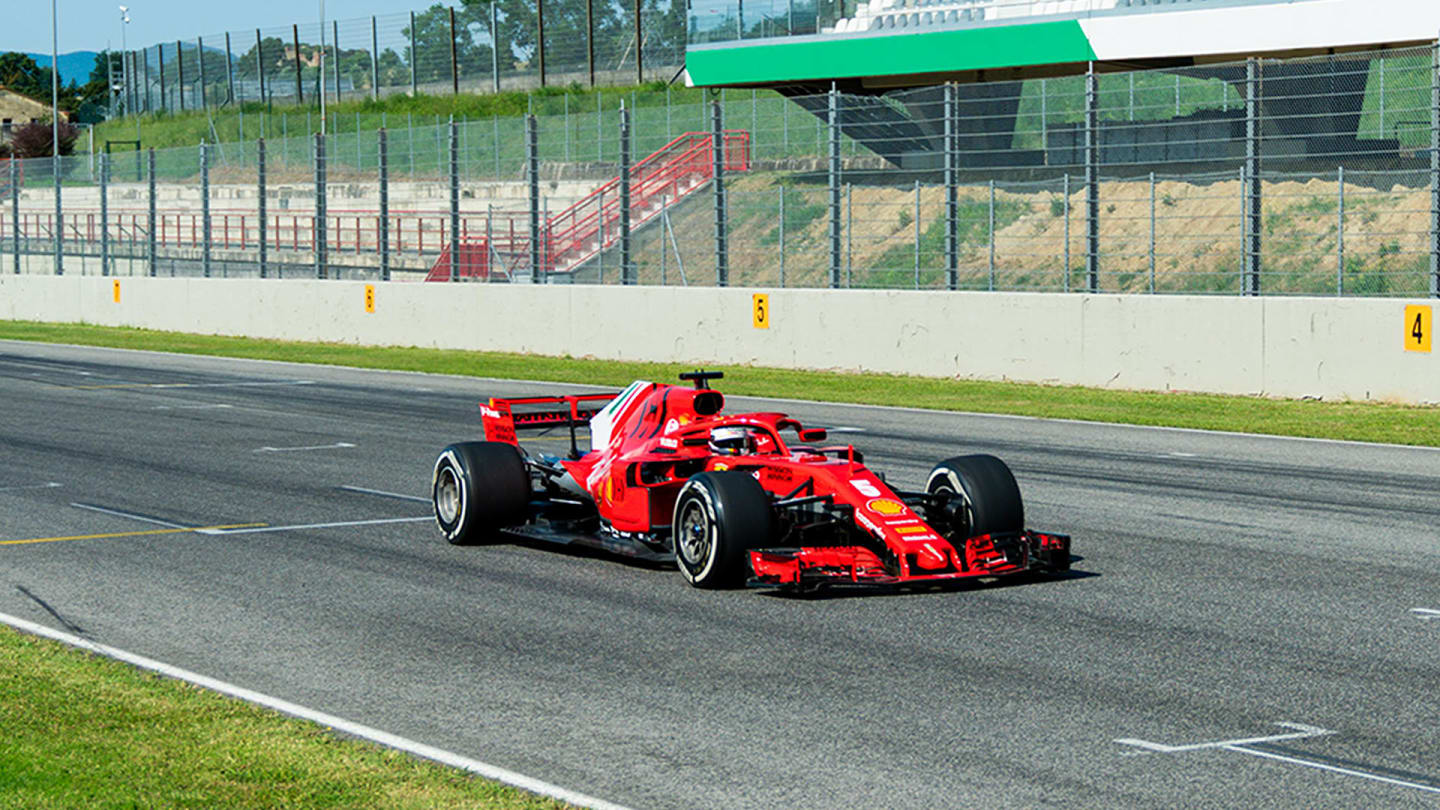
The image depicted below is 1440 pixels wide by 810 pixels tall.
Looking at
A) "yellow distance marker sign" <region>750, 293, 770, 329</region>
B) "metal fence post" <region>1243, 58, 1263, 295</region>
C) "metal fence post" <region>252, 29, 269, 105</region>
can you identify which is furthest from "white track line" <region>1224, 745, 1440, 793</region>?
"metal fence post" <region>252, 29, 269, 105</region>

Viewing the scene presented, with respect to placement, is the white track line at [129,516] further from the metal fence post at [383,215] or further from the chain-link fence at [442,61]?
the chain-link fence at [442,61]

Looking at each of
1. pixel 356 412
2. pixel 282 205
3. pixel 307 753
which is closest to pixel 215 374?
pixel 356 412

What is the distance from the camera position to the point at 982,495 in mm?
9789

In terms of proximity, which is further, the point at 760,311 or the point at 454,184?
the point at 454,184

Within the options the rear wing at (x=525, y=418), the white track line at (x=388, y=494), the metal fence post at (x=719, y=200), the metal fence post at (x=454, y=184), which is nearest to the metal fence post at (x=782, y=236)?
the metal fence post at (x=719, y=200)

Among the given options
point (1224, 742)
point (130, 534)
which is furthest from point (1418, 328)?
point (1224, 742)

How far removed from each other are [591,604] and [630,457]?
1.34 meters

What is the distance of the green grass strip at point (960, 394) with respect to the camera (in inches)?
693

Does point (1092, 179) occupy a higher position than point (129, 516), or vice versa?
point (1092, 179)

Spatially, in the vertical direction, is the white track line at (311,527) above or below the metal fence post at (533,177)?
below

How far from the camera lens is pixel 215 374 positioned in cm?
2556

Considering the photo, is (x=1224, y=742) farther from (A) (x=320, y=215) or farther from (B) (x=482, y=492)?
(A) (x=320, y=215)

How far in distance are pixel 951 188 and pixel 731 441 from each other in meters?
14.3

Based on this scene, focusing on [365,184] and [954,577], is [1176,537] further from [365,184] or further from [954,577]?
[365,184]
